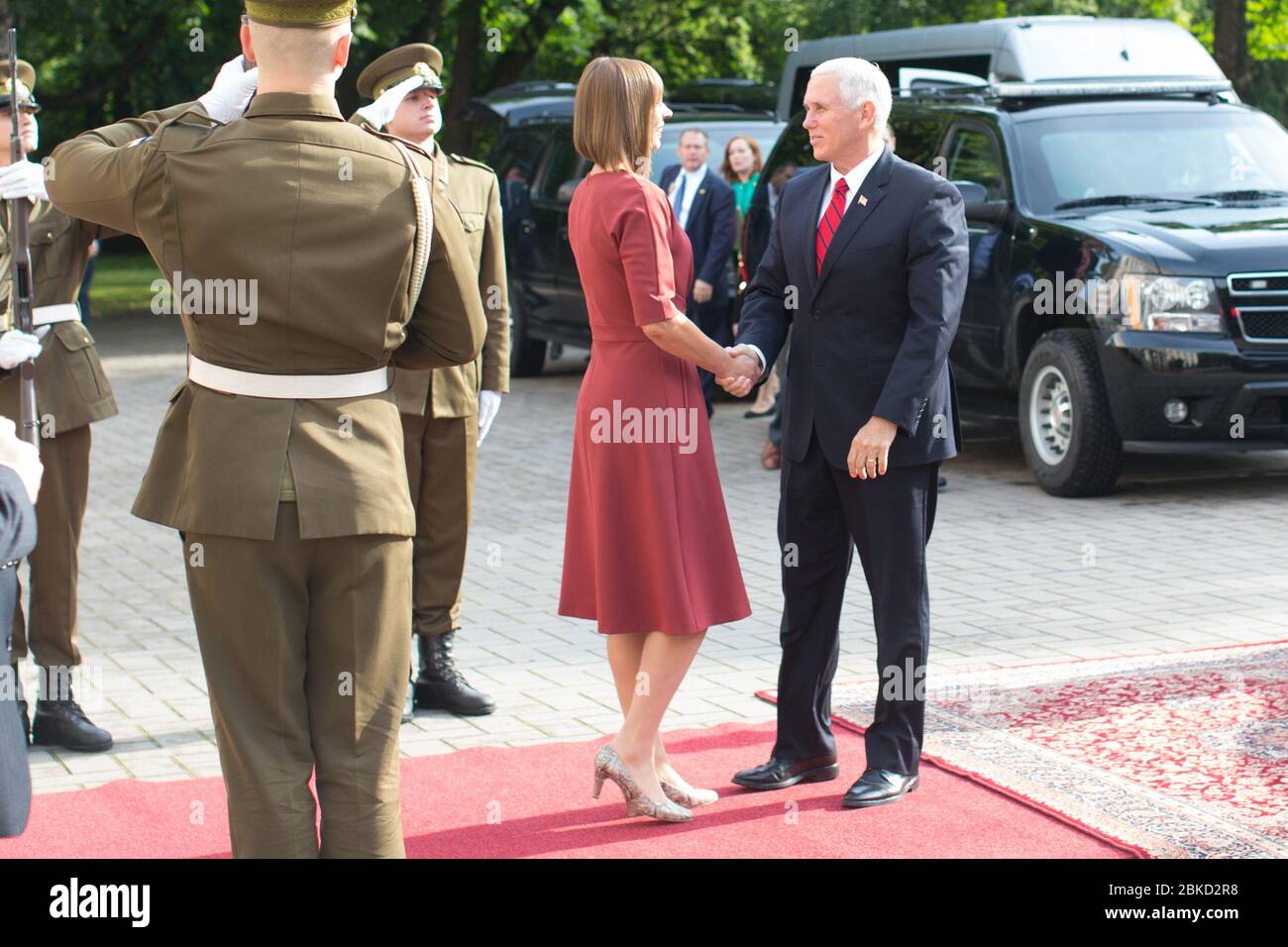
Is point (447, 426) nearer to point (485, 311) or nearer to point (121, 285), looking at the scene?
point (485, 311)

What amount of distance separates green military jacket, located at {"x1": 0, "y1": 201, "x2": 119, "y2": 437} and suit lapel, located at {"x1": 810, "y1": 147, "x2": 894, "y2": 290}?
89.7 inches

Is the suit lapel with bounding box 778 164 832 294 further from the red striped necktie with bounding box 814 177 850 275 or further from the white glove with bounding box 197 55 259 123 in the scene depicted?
the white glove with bounding box 197 55 259 123

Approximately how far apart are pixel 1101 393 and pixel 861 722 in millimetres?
4498

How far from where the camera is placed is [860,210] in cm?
518

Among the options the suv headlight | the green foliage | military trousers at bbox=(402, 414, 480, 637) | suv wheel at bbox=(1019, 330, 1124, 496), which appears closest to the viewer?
military trousers at bbox=(402, 414, 480, 637)

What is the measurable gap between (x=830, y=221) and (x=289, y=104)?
2.12 m

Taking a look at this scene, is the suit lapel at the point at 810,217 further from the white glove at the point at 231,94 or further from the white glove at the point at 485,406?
the white glove at the point at 231,94

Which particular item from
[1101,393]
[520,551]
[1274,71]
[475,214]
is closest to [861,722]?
[475,214]

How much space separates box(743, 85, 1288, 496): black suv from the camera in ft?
31.2

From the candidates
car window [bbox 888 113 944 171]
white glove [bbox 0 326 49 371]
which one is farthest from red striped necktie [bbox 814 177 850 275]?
car window [bbox 888 113 944 171]

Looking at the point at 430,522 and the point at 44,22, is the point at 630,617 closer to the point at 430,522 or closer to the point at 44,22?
the point at 430,522

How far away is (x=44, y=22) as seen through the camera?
23.0m

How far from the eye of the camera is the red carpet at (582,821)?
187 inches

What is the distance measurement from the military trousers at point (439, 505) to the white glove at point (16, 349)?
48.8 inches
